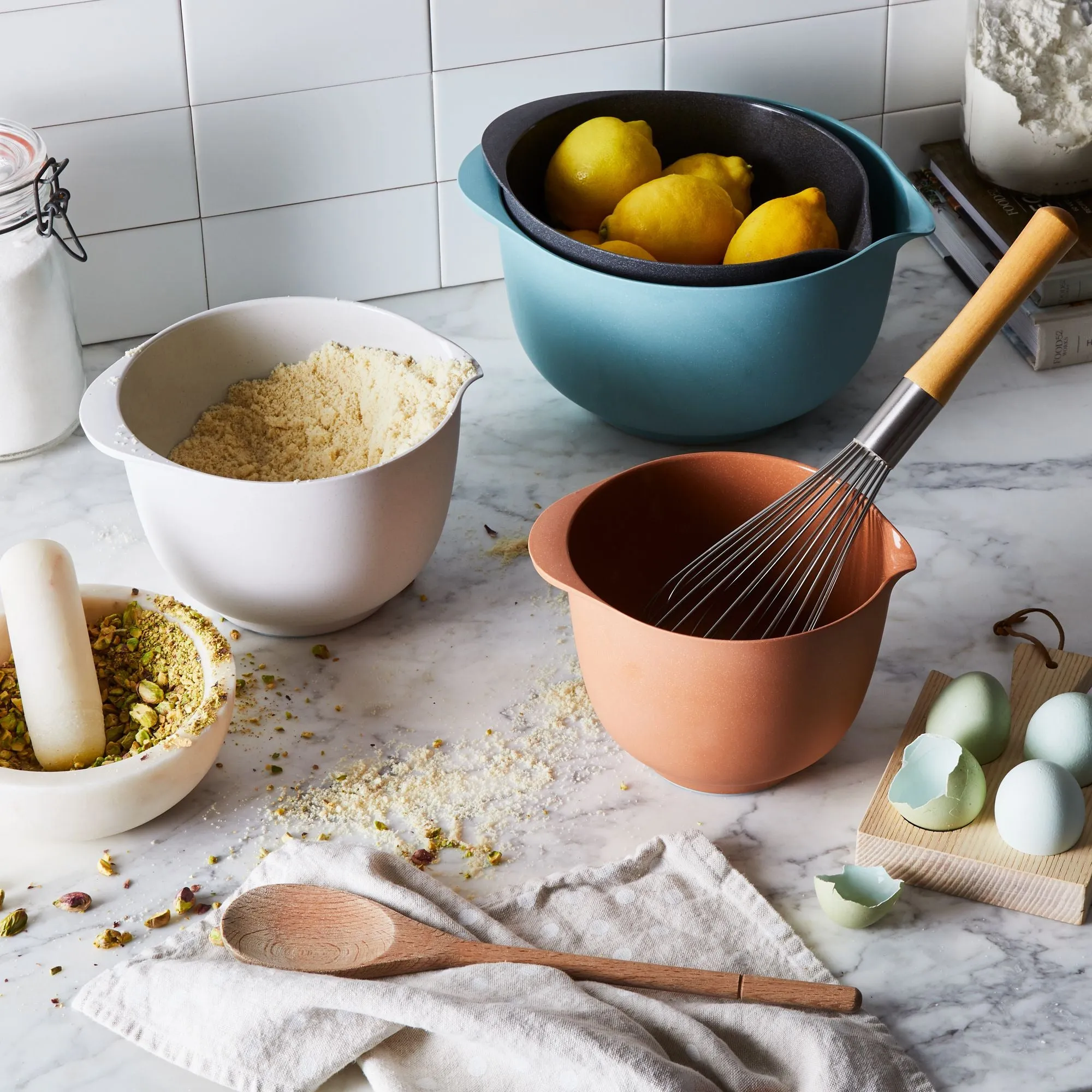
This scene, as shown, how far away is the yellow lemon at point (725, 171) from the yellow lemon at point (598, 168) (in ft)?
0.08

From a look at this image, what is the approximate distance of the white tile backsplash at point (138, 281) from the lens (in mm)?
1105

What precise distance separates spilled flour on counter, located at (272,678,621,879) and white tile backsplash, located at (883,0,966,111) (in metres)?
0.72

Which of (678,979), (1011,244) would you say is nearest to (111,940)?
(678,979)

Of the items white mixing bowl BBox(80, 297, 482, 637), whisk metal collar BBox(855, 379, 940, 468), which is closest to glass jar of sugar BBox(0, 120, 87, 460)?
white mixing bowl BBox(80, 297, 482, 637)

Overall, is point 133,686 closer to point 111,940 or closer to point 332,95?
point 111,940

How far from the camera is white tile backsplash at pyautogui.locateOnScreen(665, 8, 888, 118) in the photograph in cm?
116

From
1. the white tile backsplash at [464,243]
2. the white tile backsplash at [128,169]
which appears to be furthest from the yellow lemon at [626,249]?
the white tile backsplash at [128,169]

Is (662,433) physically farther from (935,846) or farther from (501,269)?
(935,846)

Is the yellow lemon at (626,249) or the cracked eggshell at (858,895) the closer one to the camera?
the cracked eggshell at (858,895)

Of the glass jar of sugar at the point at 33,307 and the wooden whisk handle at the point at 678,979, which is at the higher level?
the glass jar of sugar at the point at 33,307

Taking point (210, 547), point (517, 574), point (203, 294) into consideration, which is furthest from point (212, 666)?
point (203, 294)

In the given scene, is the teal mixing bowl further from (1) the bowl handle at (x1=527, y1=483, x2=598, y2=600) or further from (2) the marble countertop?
(1) the bowl handle at (x1=527, y1=483, x2=598, y2=600)

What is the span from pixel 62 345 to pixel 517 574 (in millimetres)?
378

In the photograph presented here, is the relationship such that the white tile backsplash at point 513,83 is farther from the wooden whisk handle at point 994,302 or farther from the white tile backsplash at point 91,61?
the wooden whisk handle at point 994,302
